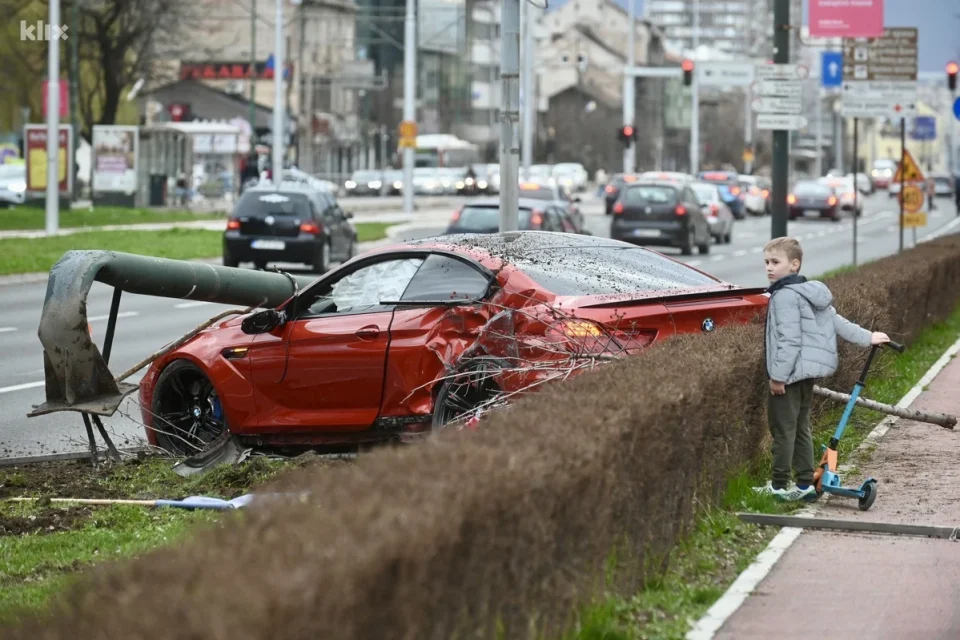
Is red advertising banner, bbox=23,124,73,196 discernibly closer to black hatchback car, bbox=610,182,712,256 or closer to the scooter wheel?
black hatchback car, bbox=610,182,712,256

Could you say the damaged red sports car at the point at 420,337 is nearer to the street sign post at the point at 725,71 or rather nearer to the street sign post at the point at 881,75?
the street sign post at the point at 881,75

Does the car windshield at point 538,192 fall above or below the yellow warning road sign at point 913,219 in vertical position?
above

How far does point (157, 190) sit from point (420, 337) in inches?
1950

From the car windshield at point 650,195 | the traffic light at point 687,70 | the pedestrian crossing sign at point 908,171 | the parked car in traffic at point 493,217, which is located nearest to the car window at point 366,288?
the parked car in traffic at point 493,217

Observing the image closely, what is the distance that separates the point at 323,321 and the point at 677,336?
7.75 ft

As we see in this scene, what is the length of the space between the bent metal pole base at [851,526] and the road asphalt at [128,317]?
165 inches

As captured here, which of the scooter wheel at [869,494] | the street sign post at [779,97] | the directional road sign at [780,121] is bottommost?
the scooter wheel at [869,494]

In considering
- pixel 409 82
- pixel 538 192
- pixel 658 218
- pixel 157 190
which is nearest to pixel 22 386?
pixel 658 218

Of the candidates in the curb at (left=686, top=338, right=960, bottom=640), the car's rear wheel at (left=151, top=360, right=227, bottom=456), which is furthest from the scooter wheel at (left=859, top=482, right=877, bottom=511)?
the car's rear wheel at (left=151, top=360, right=227, bottom=456)

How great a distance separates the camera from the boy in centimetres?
870

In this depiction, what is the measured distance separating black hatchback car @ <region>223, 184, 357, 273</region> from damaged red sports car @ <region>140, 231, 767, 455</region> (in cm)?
2040

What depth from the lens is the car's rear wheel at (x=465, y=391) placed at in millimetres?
9906

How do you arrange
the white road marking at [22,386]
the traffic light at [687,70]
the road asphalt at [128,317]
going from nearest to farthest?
1. the road asphalt at [128,317]
2. the white road marking at [22,386]
3. the traffic light at [687,70]

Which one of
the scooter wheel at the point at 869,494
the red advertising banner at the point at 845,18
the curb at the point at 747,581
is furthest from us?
the red advertising banner at the point at 845,18
